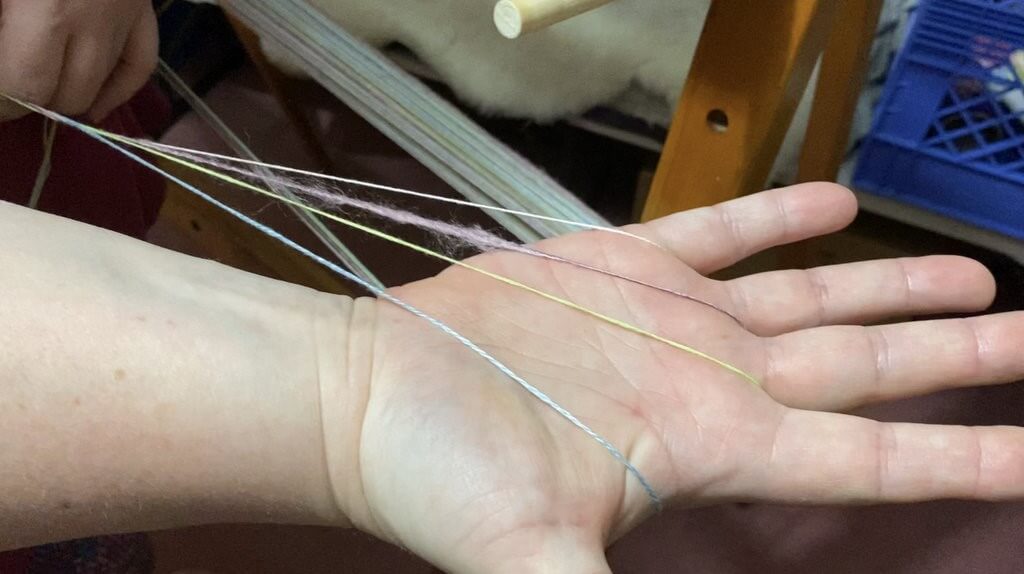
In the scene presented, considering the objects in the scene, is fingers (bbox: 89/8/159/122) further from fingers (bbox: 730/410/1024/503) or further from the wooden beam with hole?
fingers (bbox: 730/410/1024/503)

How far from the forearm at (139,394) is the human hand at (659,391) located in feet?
0.13

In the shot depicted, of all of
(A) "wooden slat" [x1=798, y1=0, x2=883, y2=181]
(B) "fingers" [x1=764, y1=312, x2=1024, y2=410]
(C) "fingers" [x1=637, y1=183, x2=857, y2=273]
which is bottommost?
(B) "fingers" [x1=764, y1=312, x2=1024, y2=410]

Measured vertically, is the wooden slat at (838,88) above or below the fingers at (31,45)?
above

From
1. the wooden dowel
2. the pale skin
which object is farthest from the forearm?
the wooden dowel

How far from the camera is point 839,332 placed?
0.61 metres

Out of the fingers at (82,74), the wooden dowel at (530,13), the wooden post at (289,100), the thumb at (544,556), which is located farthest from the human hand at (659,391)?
the wooden post at (289,100)

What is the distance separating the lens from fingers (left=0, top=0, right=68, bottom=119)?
1.96 ft

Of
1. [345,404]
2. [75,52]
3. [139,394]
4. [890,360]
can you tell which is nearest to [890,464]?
[890,360]

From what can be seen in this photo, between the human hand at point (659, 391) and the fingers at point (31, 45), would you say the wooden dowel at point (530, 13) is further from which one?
the fingers at point (31, 45)

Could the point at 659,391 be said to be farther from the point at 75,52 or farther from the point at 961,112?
the point at 961,112

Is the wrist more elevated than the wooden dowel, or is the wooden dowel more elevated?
the wooden dowel

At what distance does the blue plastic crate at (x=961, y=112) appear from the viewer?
930 millimetres

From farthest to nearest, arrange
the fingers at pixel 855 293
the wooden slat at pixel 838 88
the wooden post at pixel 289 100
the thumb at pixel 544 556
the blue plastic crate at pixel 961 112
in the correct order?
the wooden post at pixel 289 100 < the blue plastic crate at pixel 961 112 < the wooden slat at pixel 838 88 < the fingers at pixel 855 293 < the thumb at pixel 544 556

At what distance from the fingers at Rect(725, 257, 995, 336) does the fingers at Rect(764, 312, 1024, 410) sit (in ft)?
0.15
